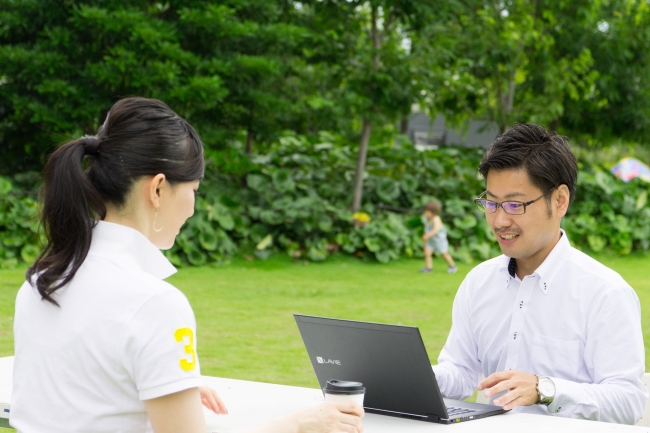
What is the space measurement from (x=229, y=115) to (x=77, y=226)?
10285 millimetres

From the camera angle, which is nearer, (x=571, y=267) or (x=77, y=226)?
(x=77, y=226)

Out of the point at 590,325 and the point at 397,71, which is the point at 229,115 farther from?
the point at 590,325

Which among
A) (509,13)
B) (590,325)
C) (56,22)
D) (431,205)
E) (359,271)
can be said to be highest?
(509,13)

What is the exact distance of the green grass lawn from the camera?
671 centimetres

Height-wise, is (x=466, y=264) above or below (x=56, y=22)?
below

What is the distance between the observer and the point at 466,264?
12.6 metres

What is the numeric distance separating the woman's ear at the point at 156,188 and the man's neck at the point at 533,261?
1.59 metres

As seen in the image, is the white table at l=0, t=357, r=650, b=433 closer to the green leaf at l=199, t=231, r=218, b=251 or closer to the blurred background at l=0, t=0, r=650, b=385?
the blurred background at l=0, t=0, r=650, b=385

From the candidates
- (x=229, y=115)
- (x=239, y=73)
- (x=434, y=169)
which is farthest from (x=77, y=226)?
(x=434, y=169)

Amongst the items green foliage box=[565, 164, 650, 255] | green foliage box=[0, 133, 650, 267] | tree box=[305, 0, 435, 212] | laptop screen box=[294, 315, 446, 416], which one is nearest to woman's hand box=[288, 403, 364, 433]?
laptop screen box=[294, 315, 446, 416]

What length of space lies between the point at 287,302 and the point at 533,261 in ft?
20.5

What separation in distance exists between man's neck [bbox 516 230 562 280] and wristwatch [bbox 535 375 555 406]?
0.52 meters

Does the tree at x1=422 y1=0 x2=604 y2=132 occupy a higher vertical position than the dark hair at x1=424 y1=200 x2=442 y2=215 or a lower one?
higher

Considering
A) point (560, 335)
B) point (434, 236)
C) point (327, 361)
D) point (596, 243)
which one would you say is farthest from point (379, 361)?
point (596, 243)
